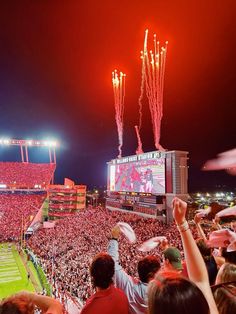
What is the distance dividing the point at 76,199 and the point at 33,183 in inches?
414

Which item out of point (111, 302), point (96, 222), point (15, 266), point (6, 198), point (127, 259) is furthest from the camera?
point (6, 198)

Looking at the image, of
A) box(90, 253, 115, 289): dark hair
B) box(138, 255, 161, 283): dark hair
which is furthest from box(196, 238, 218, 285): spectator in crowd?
box(90, 253, 115, 289): dark hair

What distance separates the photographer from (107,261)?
2965 mm

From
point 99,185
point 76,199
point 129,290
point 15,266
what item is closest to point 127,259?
point 15,266

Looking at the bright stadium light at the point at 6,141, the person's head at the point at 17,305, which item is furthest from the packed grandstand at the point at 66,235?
the bright stadium light at the point at 6,141

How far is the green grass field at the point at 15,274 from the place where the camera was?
64.1 feet

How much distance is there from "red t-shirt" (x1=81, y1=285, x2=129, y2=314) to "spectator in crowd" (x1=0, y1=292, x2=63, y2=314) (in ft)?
1.70

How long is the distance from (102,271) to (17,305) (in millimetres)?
1091

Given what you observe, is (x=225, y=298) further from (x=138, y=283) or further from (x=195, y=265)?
(x=138, y=283)

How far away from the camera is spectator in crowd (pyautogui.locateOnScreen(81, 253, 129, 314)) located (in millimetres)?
2609

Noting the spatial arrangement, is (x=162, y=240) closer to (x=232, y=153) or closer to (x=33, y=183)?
(x=232, y=153)

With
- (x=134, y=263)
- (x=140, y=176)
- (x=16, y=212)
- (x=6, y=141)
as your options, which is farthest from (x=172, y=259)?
(x=6, y=141)

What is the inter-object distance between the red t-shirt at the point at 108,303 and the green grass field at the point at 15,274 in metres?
16.6

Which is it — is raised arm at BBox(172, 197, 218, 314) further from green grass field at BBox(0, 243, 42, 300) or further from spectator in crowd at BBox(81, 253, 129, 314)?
green grass field at BBox(0, 243, 42, 300)
